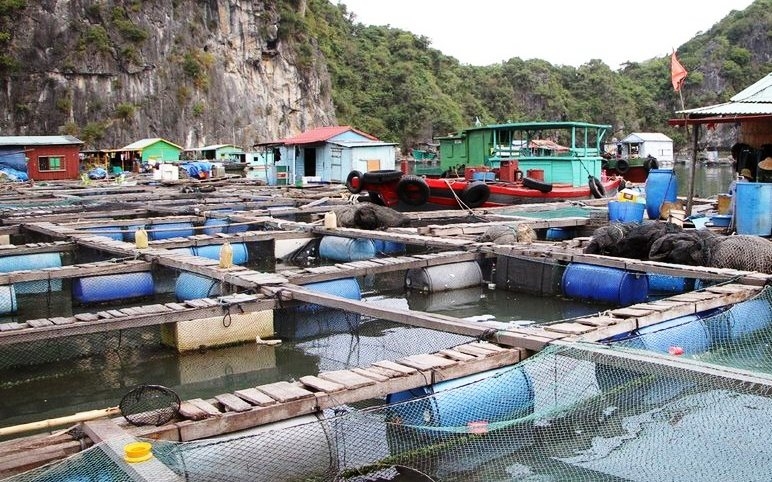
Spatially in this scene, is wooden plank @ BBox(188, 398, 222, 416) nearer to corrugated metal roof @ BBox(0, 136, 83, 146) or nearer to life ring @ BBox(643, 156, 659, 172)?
life ring @ BBox(643, 156, 659, 172)

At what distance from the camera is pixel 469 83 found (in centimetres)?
9238

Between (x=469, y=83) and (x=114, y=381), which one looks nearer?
(x=114, y=381)

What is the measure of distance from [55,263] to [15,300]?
2.21 metres

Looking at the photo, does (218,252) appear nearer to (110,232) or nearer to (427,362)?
(110,232)

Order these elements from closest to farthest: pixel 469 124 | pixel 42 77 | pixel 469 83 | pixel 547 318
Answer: pixel 547 318 < pixel 42 77 < pixel 469 124 < pixel 469 83

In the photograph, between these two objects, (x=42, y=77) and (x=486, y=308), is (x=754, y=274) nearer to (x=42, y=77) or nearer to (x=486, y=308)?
(x=486, y=308)

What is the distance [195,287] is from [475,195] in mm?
10623

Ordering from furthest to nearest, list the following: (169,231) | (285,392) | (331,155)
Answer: (331,155) → (169,231) → (285,392)

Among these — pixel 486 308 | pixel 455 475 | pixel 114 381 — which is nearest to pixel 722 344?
pixel 455 475

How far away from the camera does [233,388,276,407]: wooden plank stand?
4.93 metres

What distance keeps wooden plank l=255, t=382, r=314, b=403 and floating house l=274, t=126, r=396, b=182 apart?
2470cm

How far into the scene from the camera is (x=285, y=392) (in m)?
5.11

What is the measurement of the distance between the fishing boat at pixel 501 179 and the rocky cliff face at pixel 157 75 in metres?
38.1

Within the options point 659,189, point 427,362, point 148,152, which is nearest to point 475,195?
point 659,189
